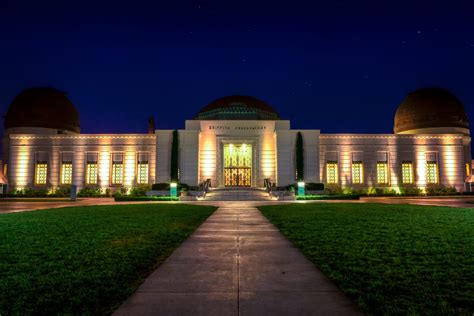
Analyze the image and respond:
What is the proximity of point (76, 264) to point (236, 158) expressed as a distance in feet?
103

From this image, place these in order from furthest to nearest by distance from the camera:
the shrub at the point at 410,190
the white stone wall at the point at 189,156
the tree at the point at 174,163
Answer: the white stone wall at the point at 189,156, the tree at the point at 174,163, the shrub at the point at 410,190

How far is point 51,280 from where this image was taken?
4312 mm

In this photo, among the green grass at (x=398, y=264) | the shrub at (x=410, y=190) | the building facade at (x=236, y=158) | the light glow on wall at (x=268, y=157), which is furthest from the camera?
the light glow on wall at (x=268, y=157)

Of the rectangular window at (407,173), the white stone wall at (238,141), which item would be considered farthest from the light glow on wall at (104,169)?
the rectangular window at (407,173)

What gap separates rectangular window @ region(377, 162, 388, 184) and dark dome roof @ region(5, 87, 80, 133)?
133 feet

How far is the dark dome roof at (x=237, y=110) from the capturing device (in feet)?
130

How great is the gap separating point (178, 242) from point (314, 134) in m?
29.9

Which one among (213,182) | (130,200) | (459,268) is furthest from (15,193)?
(459,268)

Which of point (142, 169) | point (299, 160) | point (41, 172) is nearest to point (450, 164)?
point (299, 160)

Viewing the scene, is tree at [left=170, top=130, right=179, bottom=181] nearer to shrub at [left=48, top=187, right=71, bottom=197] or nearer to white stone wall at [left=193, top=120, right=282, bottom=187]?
white stone wall at [left=193, top=120, right=282, bottom=187]

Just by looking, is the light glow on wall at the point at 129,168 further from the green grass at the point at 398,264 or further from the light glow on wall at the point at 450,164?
the light glow on wall at the point at 450,164

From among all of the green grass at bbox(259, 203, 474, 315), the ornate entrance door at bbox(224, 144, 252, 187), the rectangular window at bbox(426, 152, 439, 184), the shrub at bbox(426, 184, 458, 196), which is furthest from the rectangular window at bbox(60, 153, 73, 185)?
the rectangular window at bbox(426, 152, 439, 184)

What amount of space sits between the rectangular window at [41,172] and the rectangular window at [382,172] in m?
37.6

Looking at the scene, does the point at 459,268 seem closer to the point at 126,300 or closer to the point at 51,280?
the point at 126,300
